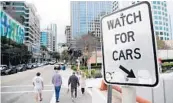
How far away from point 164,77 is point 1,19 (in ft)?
214

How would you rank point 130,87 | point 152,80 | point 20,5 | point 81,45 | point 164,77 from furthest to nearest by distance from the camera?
point 20,5 → point 81,45 → point 164,77 → point 130,87 → point 152,80

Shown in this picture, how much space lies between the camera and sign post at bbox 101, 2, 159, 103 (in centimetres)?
128

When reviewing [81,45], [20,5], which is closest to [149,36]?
[81,45]

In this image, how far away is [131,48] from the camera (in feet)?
4.49

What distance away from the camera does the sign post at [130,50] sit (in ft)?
4.20

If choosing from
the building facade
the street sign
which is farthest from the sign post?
the building facade

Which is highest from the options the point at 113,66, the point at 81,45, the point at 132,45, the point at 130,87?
the point at 81,45

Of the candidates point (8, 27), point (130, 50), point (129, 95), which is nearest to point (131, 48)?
point (130, 50)

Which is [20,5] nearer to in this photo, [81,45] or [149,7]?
[81,45]

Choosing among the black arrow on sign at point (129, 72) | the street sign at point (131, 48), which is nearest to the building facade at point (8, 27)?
the street sign at point (131, 48)

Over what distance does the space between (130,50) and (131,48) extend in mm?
12

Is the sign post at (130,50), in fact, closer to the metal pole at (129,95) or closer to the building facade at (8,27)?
the metal pole at (129,95)

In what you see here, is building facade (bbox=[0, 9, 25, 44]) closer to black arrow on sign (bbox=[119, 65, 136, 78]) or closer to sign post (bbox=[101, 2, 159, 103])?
sign post (bbox=[101, 2, 159, 103])

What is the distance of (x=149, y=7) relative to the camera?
4.25 feet
